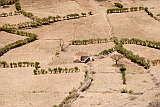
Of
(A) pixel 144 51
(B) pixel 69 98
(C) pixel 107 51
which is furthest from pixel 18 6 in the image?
(B) pixel 69 98

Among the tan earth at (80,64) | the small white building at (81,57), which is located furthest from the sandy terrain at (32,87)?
the small white building at (81,57)

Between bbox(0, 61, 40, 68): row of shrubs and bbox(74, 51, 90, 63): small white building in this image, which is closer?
bbox(0, 61, 40, 68): row of shrubs

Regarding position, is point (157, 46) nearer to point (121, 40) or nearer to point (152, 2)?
point (121, 40)

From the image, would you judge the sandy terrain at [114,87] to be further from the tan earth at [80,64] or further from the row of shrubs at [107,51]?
the row of shrubs at [107,51]

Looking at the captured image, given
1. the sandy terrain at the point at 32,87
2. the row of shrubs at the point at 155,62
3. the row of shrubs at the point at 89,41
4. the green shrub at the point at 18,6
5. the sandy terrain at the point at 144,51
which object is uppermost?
the green shrub at the point at 18,6

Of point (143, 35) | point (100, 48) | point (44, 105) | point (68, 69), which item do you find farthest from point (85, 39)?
point (44, 105)

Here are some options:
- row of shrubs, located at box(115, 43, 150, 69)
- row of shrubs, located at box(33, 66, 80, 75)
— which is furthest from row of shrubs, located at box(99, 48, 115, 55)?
row of shrubs, located at box(33, 66, 80, 75)

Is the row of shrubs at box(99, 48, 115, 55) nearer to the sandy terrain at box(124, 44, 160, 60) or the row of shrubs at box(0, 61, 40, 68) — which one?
the sandy terrain at box(124, 44, 160, 60)

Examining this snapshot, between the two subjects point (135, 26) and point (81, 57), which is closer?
point (81, 57)

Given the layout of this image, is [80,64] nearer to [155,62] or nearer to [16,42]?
[155,62]
